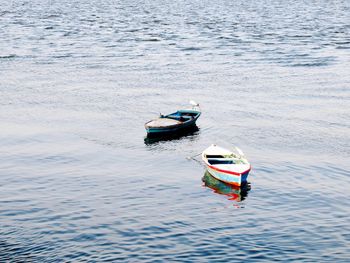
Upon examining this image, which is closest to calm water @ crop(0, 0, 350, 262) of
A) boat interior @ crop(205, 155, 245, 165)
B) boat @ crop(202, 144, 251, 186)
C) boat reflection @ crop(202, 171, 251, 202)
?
boat reflection @ crop(202, 171, 251, 202)

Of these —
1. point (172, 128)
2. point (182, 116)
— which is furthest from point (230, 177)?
point (182, 116)

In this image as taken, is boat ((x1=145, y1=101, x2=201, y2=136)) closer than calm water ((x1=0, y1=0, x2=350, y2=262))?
No

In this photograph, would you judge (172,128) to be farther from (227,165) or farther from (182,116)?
(227,165)

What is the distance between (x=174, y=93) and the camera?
4126 inches

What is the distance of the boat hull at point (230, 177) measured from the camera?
61544 mm

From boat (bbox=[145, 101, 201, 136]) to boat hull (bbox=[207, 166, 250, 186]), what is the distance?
15.6 m

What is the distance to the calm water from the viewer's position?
49.4 metres

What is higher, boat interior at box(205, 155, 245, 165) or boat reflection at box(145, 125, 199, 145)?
boat interior at box(205, 155, 245, 165)

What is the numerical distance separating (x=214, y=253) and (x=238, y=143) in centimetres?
3098

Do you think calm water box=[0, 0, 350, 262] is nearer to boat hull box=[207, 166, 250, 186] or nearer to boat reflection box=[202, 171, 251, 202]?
boat reflection box=[202, 171, 251, 202]

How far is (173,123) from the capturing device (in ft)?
269

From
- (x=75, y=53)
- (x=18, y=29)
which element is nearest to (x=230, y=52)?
(x=75, y=53)

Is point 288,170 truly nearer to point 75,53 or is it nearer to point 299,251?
point 299,251

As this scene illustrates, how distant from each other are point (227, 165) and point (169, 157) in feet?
32.0
